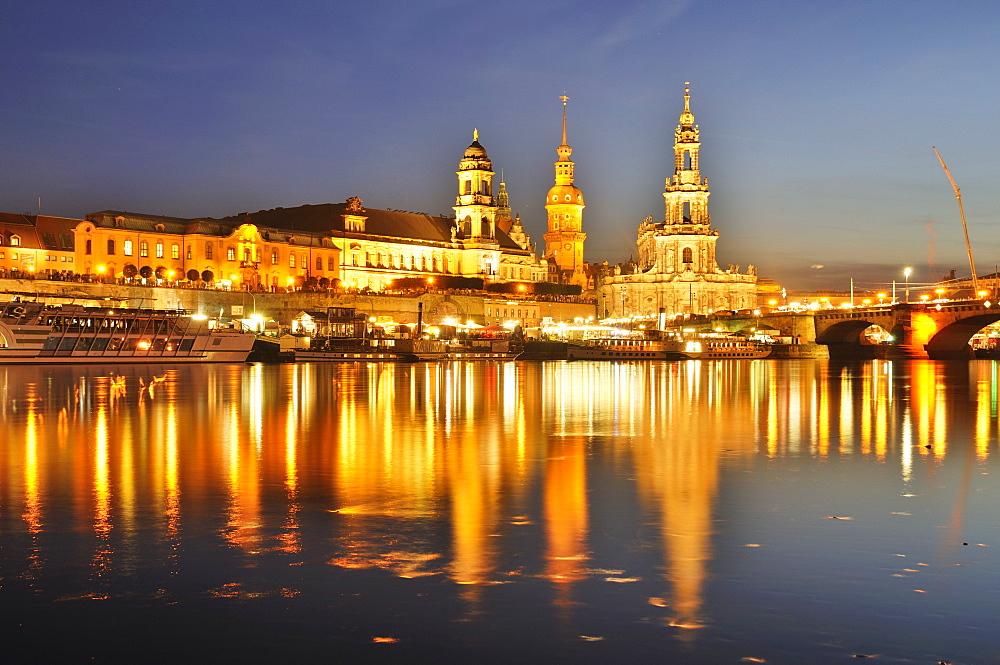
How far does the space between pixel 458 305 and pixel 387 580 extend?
5440 inches

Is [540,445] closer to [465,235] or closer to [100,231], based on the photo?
[100,231]

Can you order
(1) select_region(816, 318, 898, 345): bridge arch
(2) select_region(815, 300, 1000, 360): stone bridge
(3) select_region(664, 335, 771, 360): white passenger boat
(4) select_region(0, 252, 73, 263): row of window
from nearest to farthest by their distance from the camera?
(3) select_region(664, 335, 771, 360): white passenger boat, (2) select_region(815, 300, 1000, 360): stone bridge, (4) select_region(0, 252, 73, 263): row of window, (1) select_region(816, 318, 898, 345): bridge arch

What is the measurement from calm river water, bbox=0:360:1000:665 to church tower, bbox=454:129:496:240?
139 m

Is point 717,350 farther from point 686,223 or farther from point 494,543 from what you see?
point 494,543

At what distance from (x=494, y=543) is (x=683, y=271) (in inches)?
5774

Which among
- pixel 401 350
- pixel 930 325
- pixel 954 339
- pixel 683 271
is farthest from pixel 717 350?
pixel 683 271

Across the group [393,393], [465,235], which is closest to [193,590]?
[393,393]

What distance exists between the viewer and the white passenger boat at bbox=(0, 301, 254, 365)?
251ft

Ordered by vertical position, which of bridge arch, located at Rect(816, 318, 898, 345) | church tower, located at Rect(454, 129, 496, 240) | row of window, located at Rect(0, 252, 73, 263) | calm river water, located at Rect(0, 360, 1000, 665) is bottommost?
calm river water, located at Rect(0, 360, 1000, 665)

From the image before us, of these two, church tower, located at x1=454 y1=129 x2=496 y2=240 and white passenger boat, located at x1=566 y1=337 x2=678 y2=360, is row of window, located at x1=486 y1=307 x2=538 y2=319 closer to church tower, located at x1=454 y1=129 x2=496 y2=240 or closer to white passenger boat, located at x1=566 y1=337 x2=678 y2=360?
church tower, located at x1=454 y1=129 x2=496 y2=240

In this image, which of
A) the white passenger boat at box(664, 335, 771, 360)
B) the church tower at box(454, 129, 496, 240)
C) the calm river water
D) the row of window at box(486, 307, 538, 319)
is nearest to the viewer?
the calm river water

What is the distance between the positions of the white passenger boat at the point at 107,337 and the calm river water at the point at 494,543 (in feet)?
168

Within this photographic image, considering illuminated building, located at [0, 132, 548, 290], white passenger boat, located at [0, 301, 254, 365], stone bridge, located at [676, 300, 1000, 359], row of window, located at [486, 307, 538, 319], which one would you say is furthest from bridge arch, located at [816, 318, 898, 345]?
white passenger boat, located at [0, 301, 254, 365]

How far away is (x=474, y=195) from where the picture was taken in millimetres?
166875
